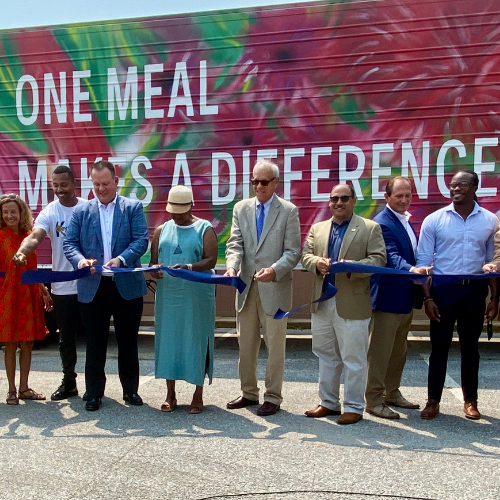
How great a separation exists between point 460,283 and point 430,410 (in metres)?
0.91

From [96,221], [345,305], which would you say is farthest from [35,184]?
[345,305]

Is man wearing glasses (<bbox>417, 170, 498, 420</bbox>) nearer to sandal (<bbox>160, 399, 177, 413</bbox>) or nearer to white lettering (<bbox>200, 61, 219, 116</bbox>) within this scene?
sandal (<bbox>160, 399, 177, 413</bbox>)

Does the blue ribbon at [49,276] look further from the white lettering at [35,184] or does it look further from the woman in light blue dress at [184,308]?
the white lettering at [35,184]

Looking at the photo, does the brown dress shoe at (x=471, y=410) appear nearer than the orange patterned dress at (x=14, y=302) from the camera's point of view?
Yes

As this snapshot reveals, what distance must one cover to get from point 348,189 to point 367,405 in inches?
61.1

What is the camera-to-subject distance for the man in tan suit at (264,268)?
15.3ft

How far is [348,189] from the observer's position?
4.46 metres

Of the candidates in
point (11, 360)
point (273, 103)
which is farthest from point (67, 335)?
point (273, 103)

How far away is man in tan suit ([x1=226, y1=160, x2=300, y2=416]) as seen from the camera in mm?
4676

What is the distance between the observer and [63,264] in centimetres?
523

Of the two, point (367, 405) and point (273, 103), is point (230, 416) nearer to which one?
point (367, 405)

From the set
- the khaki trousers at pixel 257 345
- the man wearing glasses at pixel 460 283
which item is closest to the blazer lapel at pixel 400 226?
the man wearing glasses at pixel 460 283

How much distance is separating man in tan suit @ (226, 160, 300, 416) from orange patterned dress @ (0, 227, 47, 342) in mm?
1646

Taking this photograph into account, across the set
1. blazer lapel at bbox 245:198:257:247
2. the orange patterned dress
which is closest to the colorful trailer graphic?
blazer lapel at bbox 245:198:257:247
